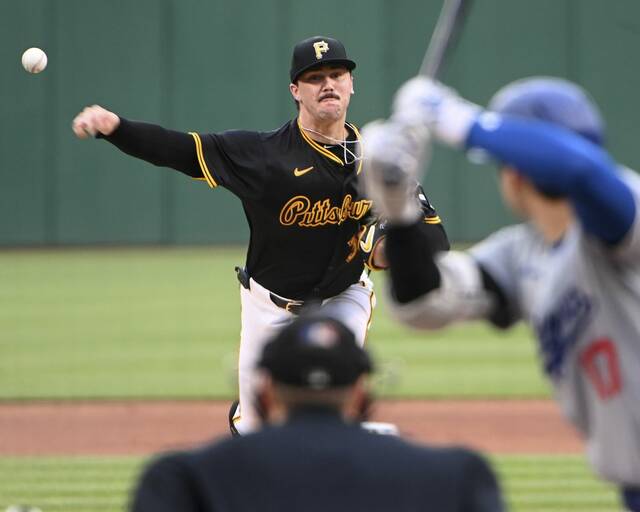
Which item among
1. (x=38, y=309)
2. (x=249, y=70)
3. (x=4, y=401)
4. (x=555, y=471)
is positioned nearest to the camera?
(x=555, y=471)

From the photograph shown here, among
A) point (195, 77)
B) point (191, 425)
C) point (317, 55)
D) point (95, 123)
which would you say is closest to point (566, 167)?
point (95, 123)

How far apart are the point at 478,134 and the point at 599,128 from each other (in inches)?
13.9

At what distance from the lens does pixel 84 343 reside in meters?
15.4

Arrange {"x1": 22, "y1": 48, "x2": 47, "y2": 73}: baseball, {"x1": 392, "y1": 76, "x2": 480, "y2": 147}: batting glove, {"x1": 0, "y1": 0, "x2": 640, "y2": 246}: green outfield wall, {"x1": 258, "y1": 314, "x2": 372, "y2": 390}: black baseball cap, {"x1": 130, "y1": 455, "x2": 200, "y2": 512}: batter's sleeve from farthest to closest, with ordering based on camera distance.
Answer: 1. {"x1": 0, "y1": 0, "x2": 640, "y2": 246}: green outfield wall
2. {"x1": 22, "y1": 48, "x2": 47, "y2": 73}: baseball
3. {"x1": 392, "y1": 76, "x2": 480, "y2": 147}: batting glove
4. {"x1": 258, "y1": 314, "x2": 372, "y2": 390}: black baseball cap
5. {"x1": 130, "y1": 455, "x2": 200, "y2": 512}: batter's sleeve

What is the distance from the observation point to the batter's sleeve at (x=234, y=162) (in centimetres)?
663

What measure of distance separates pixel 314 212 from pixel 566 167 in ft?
13.1

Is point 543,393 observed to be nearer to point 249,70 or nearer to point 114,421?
point 114,421

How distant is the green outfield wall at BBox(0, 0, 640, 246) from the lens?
78.4ft

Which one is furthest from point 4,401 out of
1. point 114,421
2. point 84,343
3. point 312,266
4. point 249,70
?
point 249,70

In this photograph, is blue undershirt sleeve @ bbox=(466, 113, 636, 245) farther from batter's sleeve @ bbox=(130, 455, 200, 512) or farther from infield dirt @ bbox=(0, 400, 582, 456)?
infield dirt @ bbox=(0, 400, 582, 456)

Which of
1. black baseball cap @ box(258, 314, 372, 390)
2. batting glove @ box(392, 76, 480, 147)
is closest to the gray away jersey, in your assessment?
batting glove @ box(392, 76, 480, 147)

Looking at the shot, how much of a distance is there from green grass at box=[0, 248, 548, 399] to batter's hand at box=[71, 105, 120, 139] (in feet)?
12.3

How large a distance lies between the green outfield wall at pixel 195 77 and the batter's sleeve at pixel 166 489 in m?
21.6

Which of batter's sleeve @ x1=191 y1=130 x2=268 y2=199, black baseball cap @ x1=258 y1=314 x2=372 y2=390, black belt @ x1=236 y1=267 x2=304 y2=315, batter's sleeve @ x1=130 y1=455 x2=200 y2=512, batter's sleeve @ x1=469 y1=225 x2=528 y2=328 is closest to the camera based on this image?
batter's sleeve @ x1=130 y1=455 x2=200 y2=512
